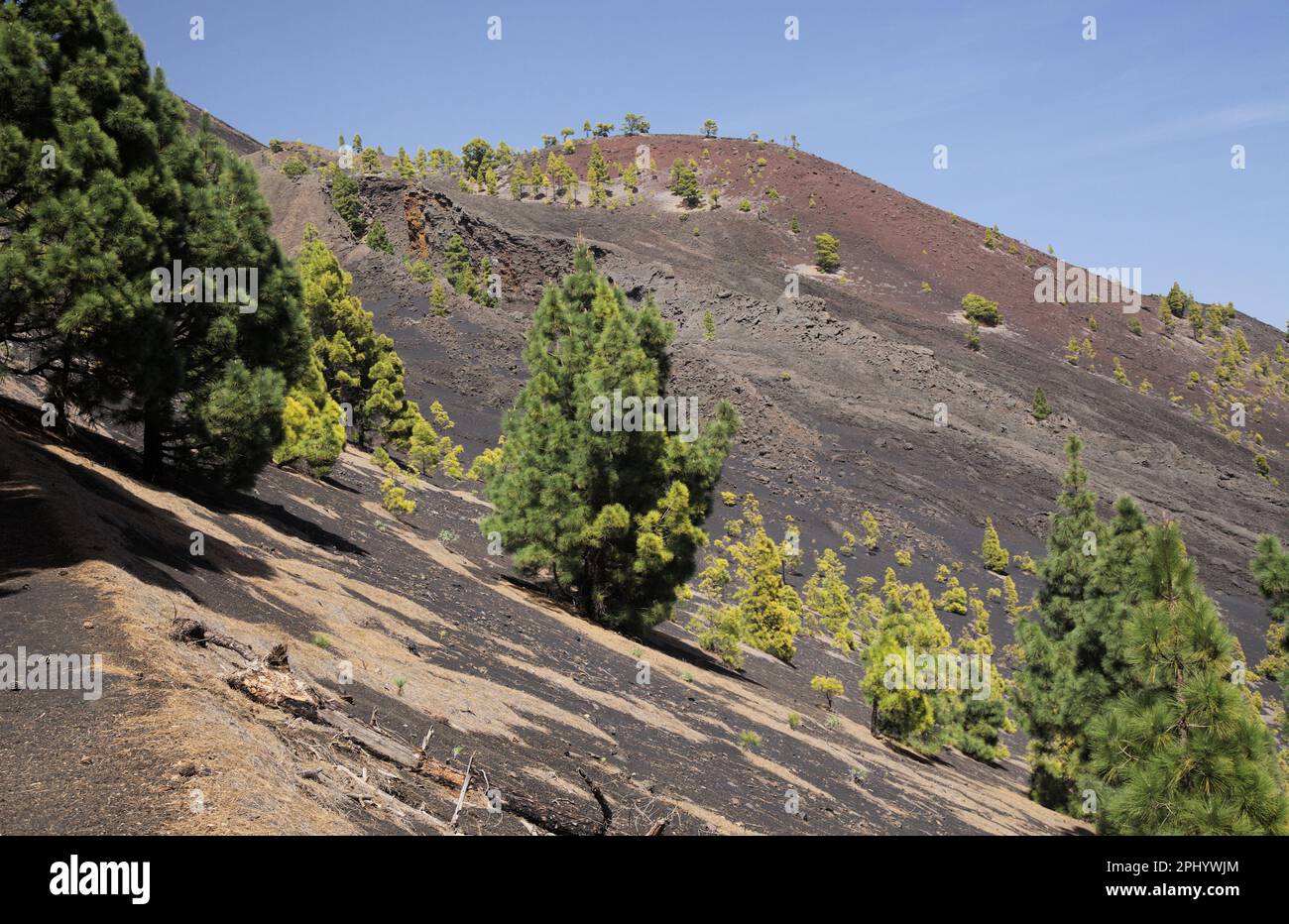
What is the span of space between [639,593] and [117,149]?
13963mm

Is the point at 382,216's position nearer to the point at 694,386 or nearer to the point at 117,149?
the point at 694,386

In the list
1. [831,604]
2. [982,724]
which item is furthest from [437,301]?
[982,724]

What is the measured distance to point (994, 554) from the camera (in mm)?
57406

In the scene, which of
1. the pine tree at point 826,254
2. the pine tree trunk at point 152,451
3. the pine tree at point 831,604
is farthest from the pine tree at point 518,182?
the pine tree trunk at point 152,451

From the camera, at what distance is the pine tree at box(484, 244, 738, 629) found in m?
20.7

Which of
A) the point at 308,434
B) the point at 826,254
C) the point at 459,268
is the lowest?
the point at 308,434

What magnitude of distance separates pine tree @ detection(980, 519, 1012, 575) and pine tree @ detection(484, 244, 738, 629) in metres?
40.6

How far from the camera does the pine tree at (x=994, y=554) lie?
57344mm

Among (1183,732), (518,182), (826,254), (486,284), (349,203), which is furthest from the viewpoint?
(518,182)

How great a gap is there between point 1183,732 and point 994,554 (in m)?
53.6

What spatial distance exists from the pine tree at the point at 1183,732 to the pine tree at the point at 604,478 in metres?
13.7

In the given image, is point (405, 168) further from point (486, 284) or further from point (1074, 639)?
point (1074, 639)

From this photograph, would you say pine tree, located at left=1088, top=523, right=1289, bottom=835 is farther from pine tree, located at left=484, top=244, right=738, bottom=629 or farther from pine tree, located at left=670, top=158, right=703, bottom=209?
pine tree, located at left=670, top=158, right=703, bottom=209
